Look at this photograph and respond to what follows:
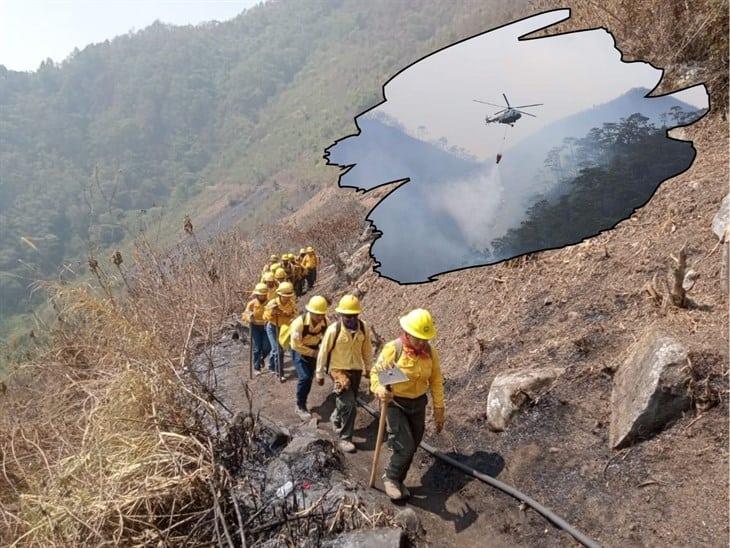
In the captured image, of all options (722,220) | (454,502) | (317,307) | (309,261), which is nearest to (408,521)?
(454,502)

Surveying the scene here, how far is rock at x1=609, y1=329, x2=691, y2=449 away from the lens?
446 centimetres

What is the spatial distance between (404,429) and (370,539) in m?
1.26

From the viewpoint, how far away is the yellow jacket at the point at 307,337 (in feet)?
22.7

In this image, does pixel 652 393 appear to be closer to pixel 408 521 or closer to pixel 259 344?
pixel 408 521

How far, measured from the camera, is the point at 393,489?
17.8 ft

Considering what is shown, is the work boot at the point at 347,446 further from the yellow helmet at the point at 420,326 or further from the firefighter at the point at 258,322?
the firefighter at the point at 258,322

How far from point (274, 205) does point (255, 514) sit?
55720 mm

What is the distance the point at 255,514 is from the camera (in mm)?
4293

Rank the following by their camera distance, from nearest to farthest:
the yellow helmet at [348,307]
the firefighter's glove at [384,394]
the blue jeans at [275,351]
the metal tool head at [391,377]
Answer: the metal tool head at [391,377], the firefighter's glove at [384,394], the yellow helmet at [348,307], the blue jeans at [275,351]

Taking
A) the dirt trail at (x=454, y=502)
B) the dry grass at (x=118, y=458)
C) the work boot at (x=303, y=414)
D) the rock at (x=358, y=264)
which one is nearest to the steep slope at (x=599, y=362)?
the dirt trail at (x=454, y=502)

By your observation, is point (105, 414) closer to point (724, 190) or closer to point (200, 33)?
point (724, 190)

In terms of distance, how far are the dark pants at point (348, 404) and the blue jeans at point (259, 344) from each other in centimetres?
332

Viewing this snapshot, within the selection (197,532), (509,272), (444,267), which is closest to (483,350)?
(509,272)

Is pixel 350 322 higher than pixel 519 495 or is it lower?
higher
